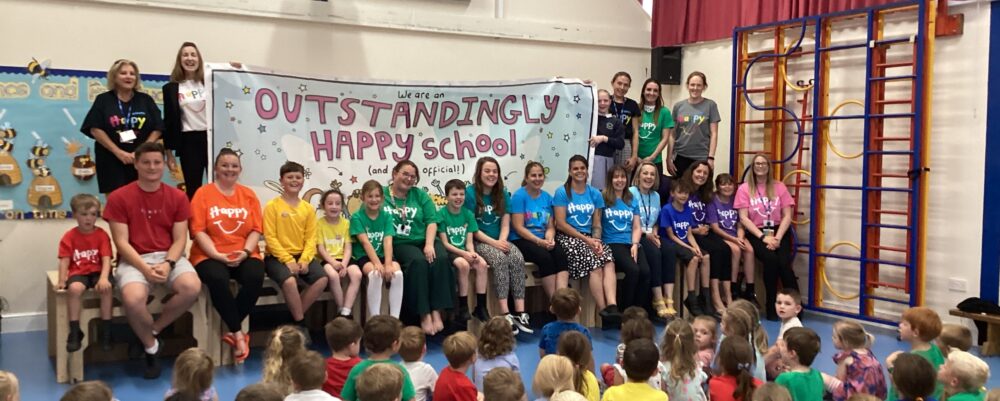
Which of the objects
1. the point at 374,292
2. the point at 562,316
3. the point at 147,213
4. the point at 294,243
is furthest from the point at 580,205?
the point at 147,213

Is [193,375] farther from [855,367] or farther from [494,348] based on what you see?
[855,367]

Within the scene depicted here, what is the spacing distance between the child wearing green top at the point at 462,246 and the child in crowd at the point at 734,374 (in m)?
2.63

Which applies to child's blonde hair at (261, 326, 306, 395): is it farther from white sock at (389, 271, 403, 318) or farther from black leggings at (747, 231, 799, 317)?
black leggings at (747, 231, 799, 317)

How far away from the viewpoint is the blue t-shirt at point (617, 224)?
251 inches

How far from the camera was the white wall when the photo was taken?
5.66 metres

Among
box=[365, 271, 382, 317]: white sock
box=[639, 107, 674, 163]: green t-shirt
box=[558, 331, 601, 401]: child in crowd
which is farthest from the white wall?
box=[558, 331, 601, 401]: child in crowd

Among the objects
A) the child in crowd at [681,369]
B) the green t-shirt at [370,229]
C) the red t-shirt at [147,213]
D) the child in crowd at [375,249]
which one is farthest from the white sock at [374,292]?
the child in crowd at [681,369]

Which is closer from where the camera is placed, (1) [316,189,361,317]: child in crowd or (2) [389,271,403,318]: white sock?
(1) [316,189,361,317]: child in crowd

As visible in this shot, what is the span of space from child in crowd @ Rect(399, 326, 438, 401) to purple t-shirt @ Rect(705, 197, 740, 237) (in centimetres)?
389

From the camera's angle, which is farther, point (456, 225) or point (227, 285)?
point (456, 225)

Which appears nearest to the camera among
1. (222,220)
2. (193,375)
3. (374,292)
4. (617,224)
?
(193,375)

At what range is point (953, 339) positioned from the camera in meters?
3.80

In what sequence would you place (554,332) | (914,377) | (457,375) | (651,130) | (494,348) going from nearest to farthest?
1. (914,377)
2. (457,375)
3. (494,348)
4. (554,332)
5. (651,130)

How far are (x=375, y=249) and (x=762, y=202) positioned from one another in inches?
119
